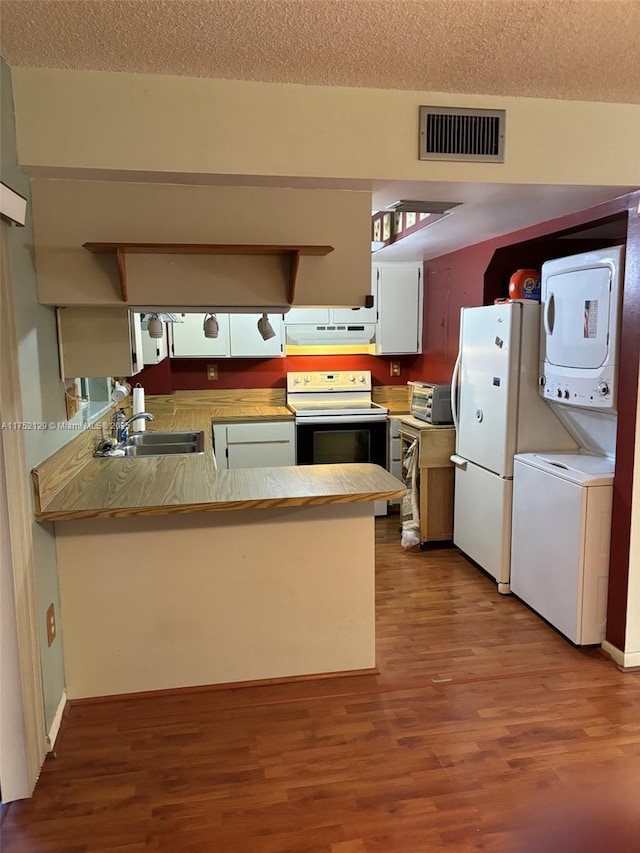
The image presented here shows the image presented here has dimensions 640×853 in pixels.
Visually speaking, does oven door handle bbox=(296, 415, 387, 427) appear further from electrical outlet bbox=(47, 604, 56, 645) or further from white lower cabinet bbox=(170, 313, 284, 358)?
electrical outlet bbox=(47, 604, 56, 645)

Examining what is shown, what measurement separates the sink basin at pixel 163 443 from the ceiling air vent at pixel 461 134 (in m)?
2.25

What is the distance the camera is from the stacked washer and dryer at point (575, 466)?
279 centimetres

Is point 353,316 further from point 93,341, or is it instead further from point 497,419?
point 93,341

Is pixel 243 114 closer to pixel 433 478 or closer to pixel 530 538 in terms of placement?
pixel 530 538

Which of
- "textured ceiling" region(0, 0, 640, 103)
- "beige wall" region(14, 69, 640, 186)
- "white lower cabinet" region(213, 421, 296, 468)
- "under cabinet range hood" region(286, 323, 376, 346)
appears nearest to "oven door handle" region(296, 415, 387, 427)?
"white lower cabinet" region(213, 421, 296, 468)

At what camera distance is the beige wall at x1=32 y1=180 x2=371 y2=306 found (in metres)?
2.29

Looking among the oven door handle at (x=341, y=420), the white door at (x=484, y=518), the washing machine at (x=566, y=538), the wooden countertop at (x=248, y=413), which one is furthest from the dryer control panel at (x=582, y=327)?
the wooden countertop at (x=248, y=413)

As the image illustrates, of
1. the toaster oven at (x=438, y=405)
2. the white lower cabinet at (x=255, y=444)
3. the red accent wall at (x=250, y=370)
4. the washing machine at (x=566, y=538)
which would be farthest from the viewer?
the red accent wall at (x=250, y=370)

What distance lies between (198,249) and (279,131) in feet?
1.73

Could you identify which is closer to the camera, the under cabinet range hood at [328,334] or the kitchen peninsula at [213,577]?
the kitchen peninsula at [213,577]

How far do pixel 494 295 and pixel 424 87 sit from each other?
1.99 m

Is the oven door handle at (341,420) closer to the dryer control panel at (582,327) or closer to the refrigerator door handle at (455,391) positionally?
the refrigerator door handle at (455,391)

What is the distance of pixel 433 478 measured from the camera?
427 cm

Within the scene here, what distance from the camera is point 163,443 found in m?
4.14
